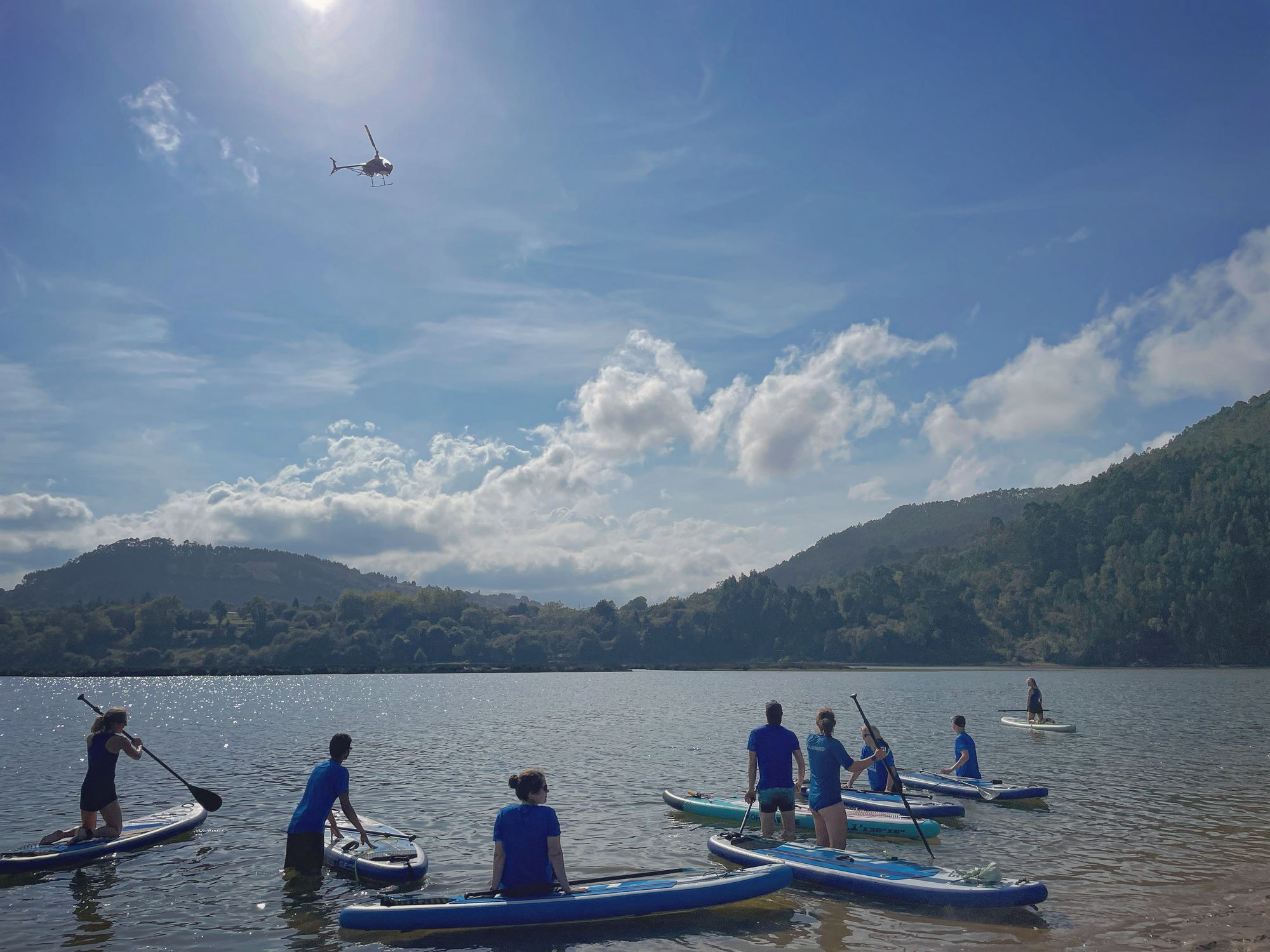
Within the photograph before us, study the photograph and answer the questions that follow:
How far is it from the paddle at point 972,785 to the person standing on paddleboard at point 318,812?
52.0 feet

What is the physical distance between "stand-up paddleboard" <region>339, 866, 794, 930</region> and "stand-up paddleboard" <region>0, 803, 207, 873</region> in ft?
23.2

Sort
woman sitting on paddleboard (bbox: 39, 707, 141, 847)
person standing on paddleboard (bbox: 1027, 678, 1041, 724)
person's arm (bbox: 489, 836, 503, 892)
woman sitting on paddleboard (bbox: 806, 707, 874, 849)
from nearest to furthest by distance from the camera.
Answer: person's arm (bbox: 489, 836, 503, 892), woman sitting on paddleboard (bbox: 806, 707, 874, 849), woman sitting on paddleboard (bbox: 39, 707, 141, 847), person standing on paddleboard (bbox: 1027, 678, 1041, 724)

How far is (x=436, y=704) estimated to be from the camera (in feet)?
254

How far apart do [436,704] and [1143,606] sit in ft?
500

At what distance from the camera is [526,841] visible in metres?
11.5

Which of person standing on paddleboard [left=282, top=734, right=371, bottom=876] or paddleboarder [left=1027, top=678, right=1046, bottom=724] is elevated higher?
person standing on paddleboard [left=282, top=734, right=371, bottom=876]

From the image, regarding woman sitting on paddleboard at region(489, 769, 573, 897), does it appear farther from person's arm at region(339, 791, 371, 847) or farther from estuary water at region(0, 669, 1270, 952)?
person's arm at region(339, 791, 371, 847)

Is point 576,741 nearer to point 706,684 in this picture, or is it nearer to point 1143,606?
point 706,684

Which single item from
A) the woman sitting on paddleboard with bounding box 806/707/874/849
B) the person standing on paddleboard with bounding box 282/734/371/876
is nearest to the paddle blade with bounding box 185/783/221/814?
the person standing on paddleboard with bounding box 282/734/371/876

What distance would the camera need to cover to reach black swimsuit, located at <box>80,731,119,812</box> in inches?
604

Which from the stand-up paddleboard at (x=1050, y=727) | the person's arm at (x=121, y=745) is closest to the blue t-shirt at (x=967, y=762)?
the stand-up paddleboard at (x=1050, y=727)

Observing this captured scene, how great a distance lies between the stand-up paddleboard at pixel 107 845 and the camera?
15430 mm

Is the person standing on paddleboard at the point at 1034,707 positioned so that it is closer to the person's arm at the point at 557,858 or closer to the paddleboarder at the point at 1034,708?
the paddleboarder at the point at 1034,708

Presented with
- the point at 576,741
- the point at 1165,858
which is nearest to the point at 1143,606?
the point at 576,741
